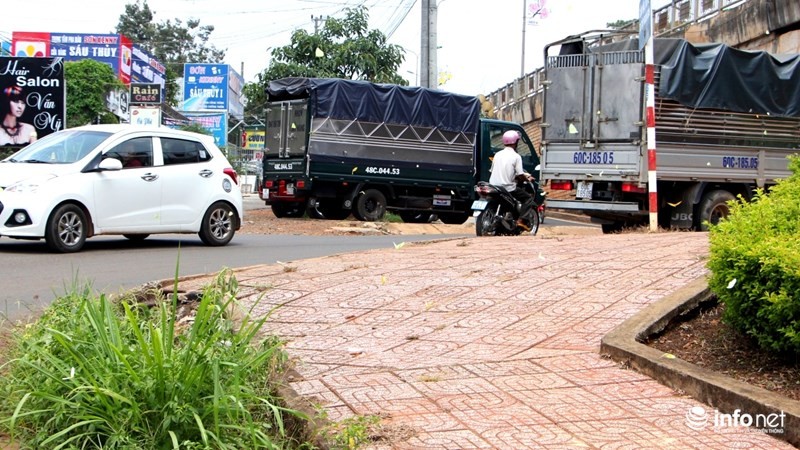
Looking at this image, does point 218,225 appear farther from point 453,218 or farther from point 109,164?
point 453,218

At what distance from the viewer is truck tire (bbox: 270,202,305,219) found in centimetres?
2136

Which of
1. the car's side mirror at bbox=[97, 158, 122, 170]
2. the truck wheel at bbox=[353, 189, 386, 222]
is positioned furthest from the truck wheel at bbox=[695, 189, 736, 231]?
the car's side mirror at bbox=[97, 158, 122, 170]

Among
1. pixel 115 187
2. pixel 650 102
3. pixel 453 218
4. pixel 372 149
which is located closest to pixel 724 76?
pixel 650 102

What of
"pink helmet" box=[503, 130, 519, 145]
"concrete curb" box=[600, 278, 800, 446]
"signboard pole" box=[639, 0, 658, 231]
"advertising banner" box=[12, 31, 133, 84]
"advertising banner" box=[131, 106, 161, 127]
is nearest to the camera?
"concrete curb" box=[600, 278, 800, 446]

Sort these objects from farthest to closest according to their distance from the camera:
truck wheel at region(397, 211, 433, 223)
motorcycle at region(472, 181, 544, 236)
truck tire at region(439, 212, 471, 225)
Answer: truck tire at region(439, 212, 471, 225) → truck wheel at region(397, 211, 433, 223) → motorcycle at region(472, 181, 544, 236)

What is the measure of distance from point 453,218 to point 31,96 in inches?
563

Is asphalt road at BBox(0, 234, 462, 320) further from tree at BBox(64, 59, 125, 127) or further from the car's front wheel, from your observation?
tree at BBox(64, 59, 125, 127)

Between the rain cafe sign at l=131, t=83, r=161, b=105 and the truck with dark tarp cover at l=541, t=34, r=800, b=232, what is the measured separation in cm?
2117

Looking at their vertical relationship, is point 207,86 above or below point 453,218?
above

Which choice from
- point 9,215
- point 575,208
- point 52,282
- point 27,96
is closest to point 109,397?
point 52,282

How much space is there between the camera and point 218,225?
1283 centimetres

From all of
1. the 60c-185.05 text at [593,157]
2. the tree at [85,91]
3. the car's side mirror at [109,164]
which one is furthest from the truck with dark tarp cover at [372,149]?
the tree at [85,91]

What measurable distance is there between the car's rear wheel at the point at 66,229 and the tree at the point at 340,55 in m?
16.2

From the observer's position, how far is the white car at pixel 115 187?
10.5m
